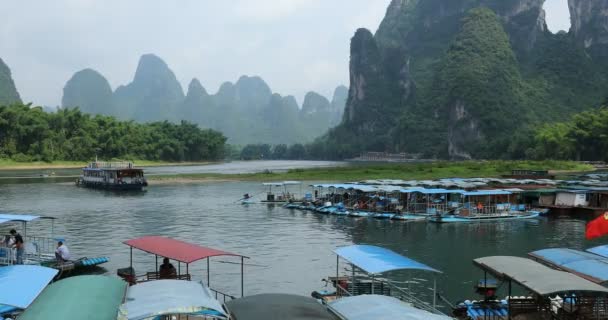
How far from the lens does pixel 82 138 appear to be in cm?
12538

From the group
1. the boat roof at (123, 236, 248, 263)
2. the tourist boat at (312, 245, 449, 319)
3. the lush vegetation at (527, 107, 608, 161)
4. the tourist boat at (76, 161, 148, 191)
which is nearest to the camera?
the tourist boat at (312, 245, 449, 319)

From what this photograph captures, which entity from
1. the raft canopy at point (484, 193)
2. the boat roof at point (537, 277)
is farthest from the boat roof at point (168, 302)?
Result: the raft canopy at point (484, 193)

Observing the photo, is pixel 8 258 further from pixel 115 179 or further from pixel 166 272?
pixel 115 179

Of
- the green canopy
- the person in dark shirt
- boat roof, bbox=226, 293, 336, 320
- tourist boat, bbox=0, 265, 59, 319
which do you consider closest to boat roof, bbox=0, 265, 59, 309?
tourist boat, bbox=0, 265, 59, 319

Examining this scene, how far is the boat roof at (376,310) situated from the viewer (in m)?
10.7

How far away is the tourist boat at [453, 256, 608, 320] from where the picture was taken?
13.3 m

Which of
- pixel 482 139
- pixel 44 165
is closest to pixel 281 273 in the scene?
pixel 44 165

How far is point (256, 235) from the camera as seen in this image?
36688mm

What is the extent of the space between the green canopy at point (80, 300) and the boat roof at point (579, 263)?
12.5m

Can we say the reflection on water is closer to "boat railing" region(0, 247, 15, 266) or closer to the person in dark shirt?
the person in dark shirt

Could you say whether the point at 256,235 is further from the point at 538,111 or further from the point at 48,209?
the point at 538,111

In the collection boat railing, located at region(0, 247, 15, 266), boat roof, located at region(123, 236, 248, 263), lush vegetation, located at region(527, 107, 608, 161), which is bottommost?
boat railing, located at region(0, 247, 15, 266)

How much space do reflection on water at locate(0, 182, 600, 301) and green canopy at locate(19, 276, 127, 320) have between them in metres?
9.88

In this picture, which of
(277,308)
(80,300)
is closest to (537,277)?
(277,308)
